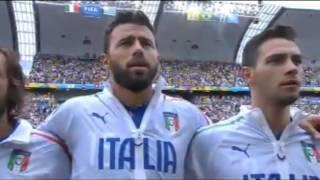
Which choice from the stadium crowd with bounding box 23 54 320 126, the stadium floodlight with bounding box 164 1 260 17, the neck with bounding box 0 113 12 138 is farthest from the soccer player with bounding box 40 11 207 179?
the stadium floodlight with bounding box 164 1 260 17

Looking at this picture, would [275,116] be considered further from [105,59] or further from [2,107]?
[2,107]

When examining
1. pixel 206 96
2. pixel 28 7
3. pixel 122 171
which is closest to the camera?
pixel 122 171

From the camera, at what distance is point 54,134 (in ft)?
6.85

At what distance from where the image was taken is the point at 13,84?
2273 millimetres

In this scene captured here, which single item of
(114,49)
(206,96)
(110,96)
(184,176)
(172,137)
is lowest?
(206,96)

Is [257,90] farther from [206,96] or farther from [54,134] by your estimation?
[206,96]

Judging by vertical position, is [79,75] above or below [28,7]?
below

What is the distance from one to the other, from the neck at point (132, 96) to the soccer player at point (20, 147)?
32 cm

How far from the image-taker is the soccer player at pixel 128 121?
194 cm

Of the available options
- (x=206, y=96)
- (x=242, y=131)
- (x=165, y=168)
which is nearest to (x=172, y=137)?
(x=165, y=168)

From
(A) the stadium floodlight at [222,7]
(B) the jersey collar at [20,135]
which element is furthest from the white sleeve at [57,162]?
(A) the stadium floodlight at [222,7]

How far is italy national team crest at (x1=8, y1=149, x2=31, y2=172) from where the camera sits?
2.09 metres

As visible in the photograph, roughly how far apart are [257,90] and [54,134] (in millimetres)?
858

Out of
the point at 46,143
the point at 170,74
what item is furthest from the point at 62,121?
the point at 170,74
